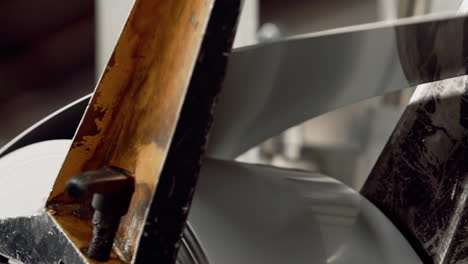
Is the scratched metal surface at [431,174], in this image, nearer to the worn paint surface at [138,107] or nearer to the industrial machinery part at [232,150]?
the industrial machinery part at [232,150]

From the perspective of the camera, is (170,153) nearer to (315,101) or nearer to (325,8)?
(315,101)

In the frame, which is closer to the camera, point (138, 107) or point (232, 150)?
point (138, 107)

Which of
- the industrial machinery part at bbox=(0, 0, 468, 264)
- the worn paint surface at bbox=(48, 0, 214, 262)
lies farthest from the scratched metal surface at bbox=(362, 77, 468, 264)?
the worn paint surface at bbox=(48, 0, 214, 262)

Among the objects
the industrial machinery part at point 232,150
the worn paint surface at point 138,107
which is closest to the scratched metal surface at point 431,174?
the industrial machinery part at point 232,150

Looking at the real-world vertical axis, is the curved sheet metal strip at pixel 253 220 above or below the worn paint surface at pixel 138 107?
below

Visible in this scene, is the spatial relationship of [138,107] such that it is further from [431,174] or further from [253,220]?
[431,174]

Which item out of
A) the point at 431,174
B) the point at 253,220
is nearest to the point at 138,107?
the point at 253,220

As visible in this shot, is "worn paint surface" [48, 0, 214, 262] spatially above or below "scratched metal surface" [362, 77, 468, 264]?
above

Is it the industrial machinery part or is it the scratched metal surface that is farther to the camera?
the scratched metal surface

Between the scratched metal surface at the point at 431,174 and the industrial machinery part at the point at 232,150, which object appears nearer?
the industrial machinery part at the point at 232,150

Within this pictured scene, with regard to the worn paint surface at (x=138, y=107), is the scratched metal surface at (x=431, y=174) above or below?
below

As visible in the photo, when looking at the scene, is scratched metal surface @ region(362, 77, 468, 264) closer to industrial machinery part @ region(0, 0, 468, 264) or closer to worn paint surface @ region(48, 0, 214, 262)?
industrial machinery part @ region(0, 0, 468, 264)

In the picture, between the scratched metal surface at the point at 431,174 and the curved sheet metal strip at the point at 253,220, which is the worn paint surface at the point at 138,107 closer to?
the curved sheet metal strip at the point at 253,220

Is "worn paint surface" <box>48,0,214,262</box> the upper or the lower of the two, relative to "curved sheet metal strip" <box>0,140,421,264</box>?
upper
